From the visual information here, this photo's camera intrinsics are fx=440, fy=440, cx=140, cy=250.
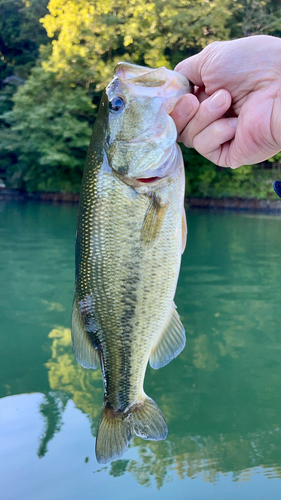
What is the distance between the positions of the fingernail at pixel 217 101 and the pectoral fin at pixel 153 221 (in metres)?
0.49

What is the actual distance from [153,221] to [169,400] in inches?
120

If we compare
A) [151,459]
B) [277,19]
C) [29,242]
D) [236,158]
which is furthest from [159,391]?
[277,19]

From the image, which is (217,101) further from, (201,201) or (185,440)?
(201,201)

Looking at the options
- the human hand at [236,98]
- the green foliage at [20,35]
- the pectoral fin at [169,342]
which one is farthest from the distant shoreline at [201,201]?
the pectoral fin at [169,342]

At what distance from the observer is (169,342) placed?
184 centimetres

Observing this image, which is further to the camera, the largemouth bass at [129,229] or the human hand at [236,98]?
the human hand at [236,98]

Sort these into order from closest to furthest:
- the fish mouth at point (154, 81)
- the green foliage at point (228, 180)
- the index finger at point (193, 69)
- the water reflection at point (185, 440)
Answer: the fish mouth at point (154, 81)
the index finger at point (193, 69)
the water reflection at point (185, 440)
the green foliage at point (228, 180)

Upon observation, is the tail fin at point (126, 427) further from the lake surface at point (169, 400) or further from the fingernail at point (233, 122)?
the lake surface at point (169, 400)

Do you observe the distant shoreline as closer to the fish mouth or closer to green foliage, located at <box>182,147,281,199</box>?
green foliage, located at <box>182,147,281,199</box>

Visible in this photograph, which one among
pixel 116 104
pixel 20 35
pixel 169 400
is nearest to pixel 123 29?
pixel 20 35

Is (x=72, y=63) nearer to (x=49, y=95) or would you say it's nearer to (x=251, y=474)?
(x=49, y=95)

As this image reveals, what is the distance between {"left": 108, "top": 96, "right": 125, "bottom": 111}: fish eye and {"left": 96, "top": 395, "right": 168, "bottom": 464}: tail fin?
120 centimetres

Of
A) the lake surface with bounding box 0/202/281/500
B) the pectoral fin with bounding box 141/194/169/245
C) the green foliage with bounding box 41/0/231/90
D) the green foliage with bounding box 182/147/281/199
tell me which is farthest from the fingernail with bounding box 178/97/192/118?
the green foliage with bounding box 182/147/281/199

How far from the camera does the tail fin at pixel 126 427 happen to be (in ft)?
5.69
